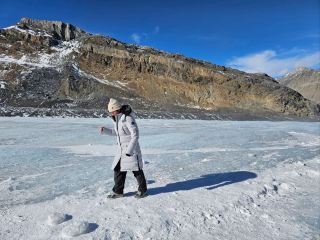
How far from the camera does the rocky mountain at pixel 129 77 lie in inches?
2067

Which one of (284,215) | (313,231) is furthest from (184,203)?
(313,231)

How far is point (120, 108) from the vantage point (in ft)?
18.2

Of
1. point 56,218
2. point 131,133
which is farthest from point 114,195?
point 56,218

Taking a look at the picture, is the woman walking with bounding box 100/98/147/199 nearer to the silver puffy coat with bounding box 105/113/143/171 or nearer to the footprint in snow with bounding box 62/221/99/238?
the silver puffy coat with bounding box 105/113/143/171

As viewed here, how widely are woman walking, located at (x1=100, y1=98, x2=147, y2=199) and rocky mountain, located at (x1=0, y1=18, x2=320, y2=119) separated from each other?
1733 inches

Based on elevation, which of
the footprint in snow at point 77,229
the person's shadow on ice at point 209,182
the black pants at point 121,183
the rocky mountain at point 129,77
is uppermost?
the rocky mountain at point 129,77

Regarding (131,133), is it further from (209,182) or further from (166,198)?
(209,182)

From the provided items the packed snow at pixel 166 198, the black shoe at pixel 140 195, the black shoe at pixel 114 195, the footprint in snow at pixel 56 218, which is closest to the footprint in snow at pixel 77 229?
the packed snow at pixel 166 198

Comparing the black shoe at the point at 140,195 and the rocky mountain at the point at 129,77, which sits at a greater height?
the rocky mountain at the point at 129,77

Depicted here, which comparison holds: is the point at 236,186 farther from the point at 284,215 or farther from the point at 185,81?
the point at 185,81

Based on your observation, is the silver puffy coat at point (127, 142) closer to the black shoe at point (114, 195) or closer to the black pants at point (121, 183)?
the black pants at point (121, 183)

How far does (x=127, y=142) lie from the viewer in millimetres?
5703

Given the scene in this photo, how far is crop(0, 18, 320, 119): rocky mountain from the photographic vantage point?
5250cm

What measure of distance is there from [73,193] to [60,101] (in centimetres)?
4311
